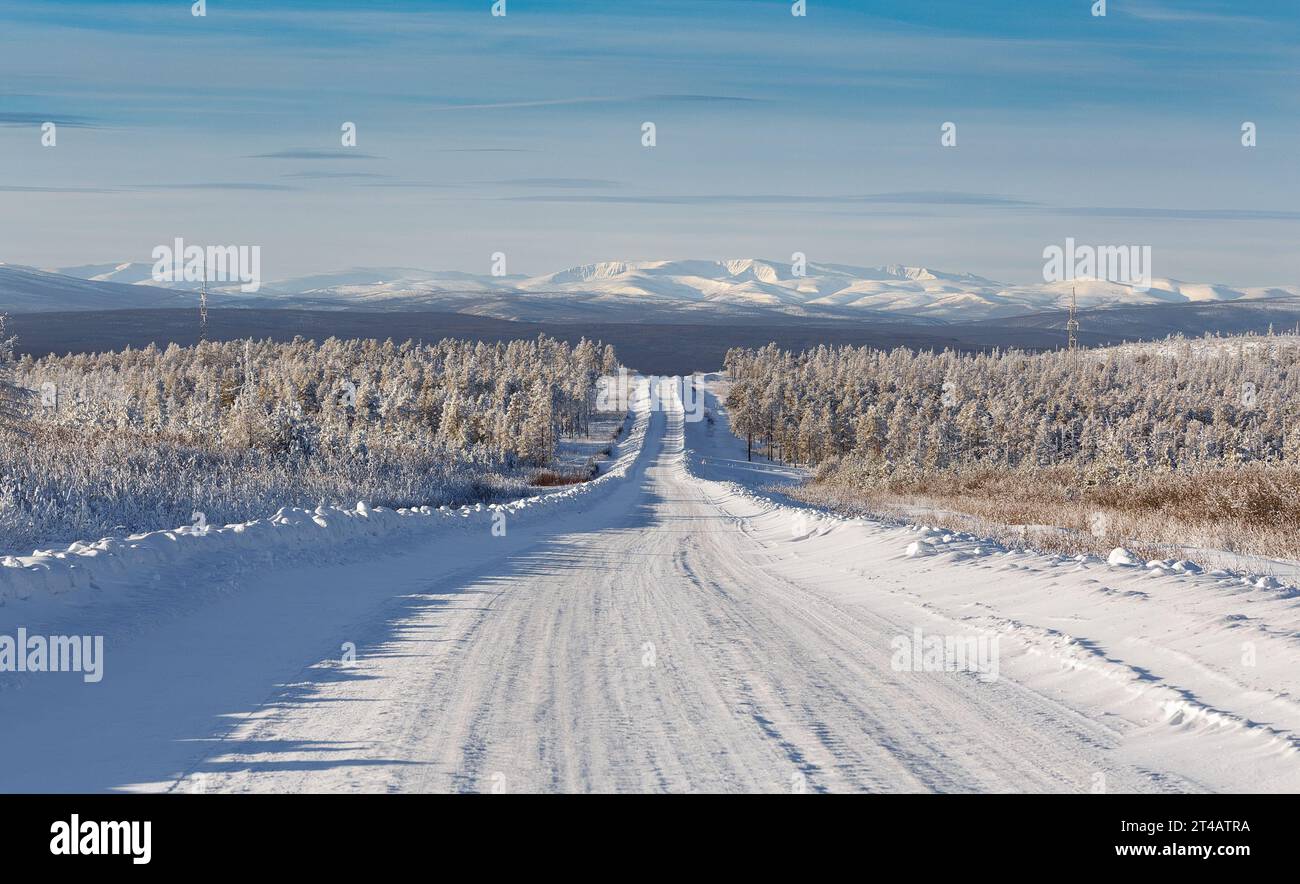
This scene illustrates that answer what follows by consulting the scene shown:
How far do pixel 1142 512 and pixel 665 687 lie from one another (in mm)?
18161

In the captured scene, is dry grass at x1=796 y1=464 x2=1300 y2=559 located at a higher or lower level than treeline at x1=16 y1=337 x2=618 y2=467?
lower

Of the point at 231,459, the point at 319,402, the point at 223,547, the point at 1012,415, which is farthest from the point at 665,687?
the point at 1012,415

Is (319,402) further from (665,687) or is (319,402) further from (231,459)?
(665,687)

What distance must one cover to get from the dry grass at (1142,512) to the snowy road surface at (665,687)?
Answer: 16.5 ft

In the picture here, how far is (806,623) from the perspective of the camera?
10117 millimetres

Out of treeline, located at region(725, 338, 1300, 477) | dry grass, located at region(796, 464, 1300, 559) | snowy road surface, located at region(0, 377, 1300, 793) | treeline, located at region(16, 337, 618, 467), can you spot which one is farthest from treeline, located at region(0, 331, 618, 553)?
treeline, located at region(725, 338, 1300, 477)

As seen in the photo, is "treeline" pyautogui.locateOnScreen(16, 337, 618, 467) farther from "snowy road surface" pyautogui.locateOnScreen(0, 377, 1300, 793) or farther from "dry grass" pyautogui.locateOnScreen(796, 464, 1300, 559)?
"snowy road surface" pyautogui.locateOnScreen(0, 377, 1300, 793)

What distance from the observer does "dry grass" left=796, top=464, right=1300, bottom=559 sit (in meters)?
16.3

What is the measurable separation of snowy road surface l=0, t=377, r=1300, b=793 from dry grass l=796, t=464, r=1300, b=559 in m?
5.02

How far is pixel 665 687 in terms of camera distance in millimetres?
7199

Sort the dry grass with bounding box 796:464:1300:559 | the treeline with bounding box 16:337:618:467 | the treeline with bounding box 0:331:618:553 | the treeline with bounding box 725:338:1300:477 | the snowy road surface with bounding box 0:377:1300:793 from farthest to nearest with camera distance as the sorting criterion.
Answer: the treeline with bounding box 725:338:1300:477, the treeline with bounding box 16:337:618:467, the treeline with bounding box 0:331:618:553, the dry grass with bounding box 796:464:1300:559, the snowy road surface with bounding box 0:377:1300:793
